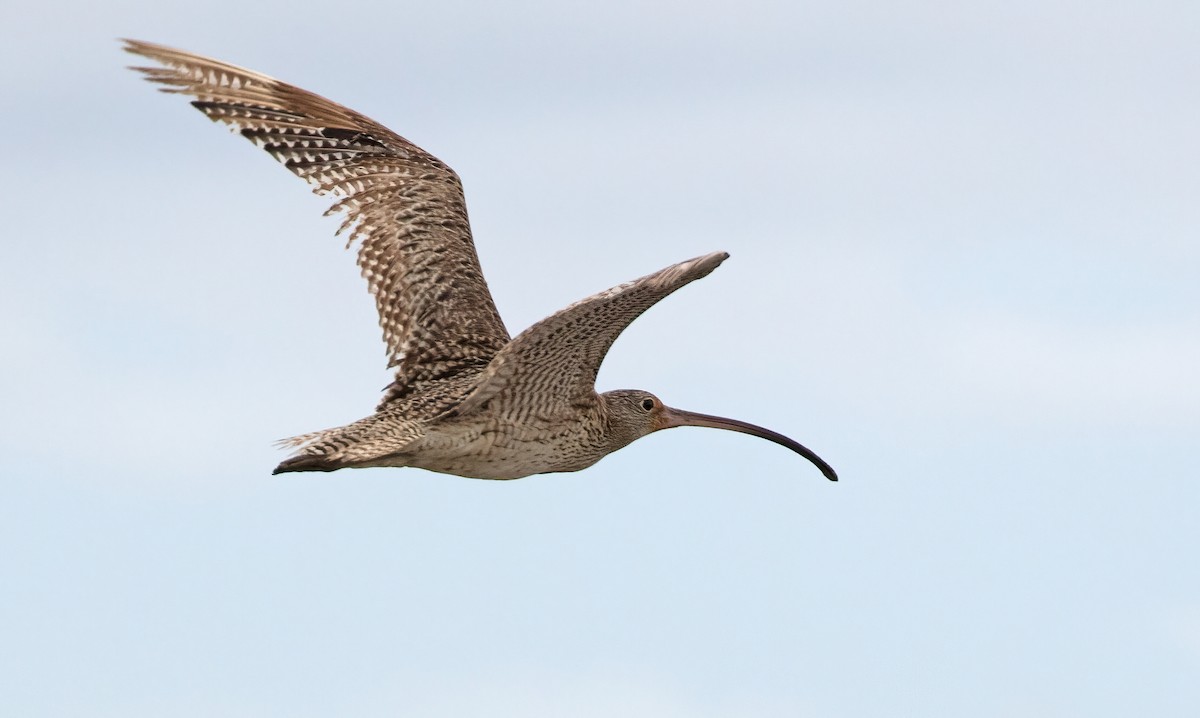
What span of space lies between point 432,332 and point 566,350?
2.68 meters

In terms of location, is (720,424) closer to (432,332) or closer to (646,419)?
(646,419)

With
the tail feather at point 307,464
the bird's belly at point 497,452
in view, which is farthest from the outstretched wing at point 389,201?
the tail feather at point 307,464

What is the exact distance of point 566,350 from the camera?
Result: 665 inches

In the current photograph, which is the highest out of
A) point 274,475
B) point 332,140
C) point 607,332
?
point 332,140

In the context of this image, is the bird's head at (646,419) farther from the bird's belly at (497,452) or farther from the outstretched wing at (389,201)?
the outstretched wing at (389,201)

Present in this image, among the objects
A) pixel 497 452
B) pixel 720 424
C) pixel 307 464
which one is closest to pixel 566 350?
pixel 497 452

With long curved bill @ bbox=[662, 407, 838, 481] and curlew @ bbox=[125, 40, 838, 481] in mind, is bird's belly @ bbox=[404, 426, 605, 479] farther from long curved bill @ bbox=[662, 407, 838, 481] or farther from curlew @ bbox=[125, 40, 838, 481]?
long curved bill @ bbox=[662, 407, 838, 481]

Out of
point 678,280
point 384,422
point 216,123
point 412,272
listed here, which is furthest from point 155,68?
point 678,280

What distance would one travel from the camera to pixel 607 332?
16.7m

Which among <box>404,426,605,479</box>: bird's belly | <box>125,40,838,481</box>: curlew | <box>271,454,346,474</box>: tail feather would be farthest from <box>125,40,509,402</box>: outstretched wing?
<box>271,454,346,474</box>: tail feather

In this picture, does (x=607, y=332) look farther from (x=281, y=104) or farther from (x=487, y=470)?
(x=281, y=104)

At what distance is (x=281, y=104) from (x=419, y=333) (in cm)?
331

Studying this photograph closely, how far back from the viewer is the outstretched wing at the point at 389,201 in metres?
19.1

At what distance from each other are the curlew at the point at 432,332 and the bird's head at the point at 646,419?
0.02 meters
